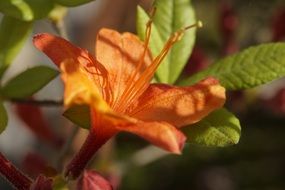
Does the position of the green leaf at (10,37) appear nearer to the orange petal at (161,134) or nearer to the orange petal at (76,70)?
the orange petal at (76,70)

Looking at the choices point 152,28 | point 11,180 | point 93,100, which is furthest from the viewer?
point 152,28

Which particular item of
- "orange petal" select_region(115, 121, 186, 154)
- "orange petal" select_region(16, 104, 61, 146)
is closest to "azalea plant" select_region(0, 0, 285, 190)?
"orange petal" select_region(115, 121, 186, 154)

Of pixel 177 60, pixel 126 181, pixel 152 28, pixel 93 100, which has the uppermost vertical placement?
pixel 93 100

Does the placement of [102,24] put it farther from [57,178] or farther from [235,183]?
[57,178]

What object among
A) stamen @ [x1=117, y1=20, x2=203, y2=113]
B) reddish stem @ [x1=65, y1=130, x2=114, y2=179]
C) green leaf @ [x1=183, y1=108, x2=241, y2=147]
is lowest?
green leaf @ [x1=183, y1=108, x2=241, y2=147]

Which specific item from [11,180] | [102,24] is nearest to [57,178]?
[11,180]

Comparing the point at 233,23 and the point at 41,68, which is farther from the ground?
the point at 41,68

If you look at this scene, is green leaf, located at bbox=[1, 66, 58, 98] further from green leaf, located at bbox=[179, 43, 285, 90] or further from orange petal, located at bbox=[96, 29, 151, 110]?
green leaf, located at bbox=[179, 43, 285, 90]
